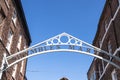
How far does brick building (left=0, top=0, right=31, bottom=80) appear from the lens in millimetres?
20000

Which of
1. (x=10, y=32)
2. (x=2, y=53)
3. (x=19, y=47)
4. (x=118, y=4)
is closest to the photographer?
(x=2, y=53)

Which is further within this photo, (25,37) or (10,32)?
(25,37)

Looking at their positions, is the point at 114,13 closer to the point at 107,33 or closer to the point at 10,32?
the point at 107,33

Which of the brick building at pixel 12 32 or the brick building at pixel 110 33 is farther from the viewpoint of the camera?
the brick building at pixel 110 33

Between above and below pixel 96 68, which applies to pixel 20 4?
above

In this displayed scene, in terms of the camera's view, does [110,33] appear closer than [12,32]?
No

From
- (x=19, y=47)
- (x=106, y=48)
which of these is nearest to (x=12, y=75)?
(x=19, y=47)

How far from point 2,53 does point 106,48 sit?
10664 millimetres

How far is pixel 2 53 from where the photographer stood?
19.6 meters

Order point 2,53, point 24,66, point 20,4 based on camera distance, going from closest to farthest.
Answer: point 2,53, point 20,4, point 24,66

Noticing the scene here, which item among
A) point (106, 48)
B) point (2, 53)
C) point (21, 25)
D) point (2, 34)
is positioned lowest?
point (2, 53)

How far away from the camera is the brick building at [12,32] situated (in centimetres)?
2000

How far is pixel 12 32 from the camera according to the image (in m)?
23.0

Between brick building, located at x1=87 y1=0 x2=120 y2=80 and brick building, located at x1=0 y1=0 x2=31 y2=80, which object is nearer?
brick building, located at x1=0 y1=0 x2=31 y2=80
